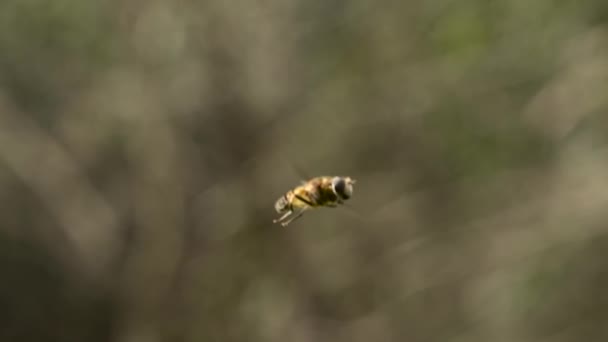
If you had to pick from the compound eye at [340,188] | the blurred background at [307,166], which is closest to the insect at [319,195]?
the compound eye at [340,188]

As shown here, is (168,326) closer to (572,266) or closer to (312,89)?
(312,89)

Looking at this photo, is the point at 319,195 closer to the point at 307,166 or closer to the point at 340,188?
the point at 340,188

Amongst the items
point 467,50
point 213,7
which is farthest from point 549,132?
point 213,7

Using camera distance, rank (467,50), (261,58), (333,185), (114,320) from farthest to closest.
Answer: (114,320), (261,58), (467,50), (333,185)

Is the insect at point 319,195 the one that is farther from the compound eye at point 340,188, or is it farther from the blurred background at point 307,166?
the blurred background at point 307,166

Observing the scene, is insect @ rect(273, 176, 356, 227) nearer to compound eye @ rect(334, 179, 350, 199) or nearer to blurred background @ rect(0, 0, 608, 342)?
compound eye @ rect(334, 179, 350, 199)

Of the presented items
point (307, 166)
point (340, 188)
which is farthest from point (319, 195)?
point (307, 166)
